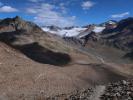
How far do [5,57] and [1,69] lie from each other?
13.4 m

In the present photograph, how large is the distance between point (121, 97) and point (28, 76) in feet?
109

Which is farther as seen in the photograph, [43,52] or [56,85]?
[43,52]

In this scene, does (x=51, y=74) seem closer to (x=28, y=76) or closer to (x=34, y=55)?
(x=28, y=76)

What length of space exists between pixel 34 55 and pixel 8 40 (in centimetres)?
2735

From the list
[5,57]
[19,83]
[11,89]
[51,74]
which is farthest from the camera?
[5,57]

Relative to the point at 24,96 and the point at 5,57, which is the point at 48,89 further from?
the point at 5,57

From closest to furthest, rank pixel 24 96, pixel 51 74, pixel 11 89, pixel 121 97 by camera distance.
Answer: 1. pixel 121 97
2. pixel 24 96
3. pixel 11 89
4. pixel 51 74

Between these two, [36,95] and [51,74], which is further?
[51,74]

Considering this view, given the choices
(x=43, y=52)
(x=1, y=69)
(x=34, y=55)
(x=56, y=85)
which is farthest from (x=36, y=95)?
(x=43, y=52)

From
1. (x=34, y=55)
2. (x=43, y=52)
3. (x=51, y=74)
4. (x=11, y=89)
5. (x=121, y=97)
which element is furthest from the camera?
(x=43, y=52)

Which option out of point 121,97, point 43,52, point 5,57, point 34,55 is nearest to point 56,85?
point 5,57

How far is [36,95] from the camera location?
2160 inches

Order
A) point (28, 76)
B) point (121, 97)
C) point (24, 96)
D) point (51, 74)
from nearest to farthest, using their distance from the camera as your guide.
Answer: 1. point (121, 97)
2. point (24, 96)
3. point (28, 76)
4. point (51, 74)

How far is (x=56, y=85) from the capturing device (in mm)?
66375
